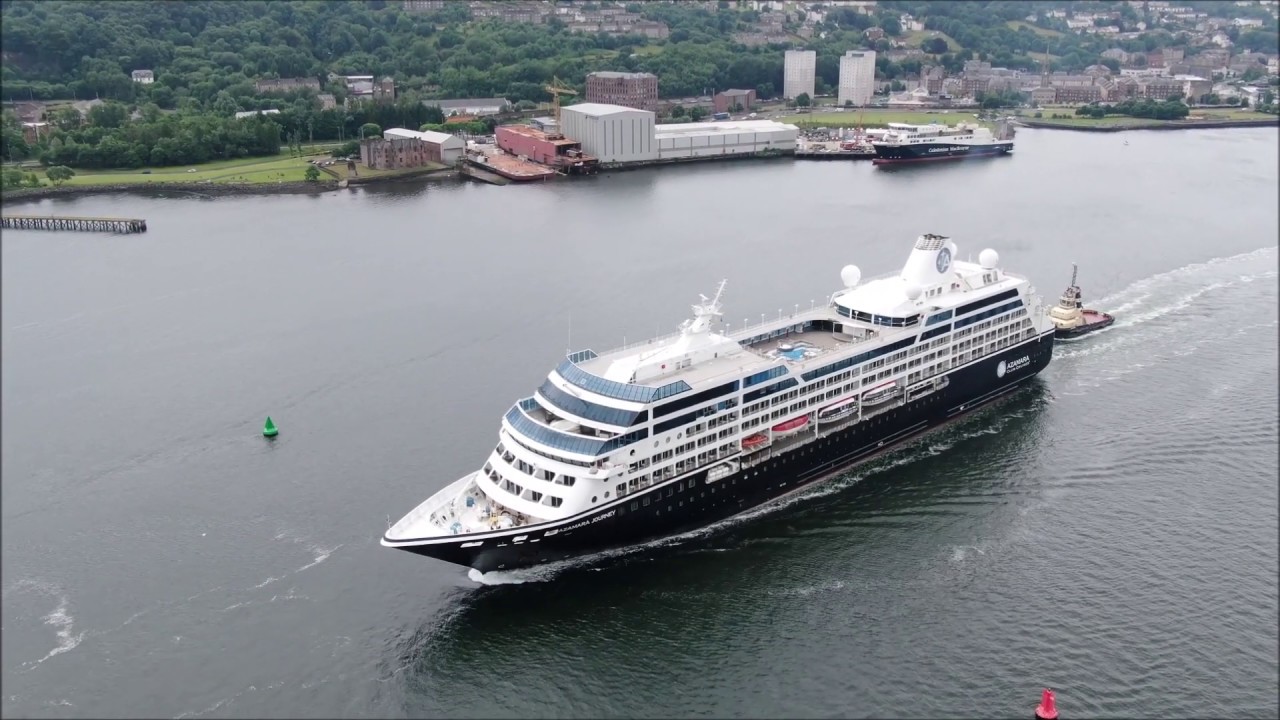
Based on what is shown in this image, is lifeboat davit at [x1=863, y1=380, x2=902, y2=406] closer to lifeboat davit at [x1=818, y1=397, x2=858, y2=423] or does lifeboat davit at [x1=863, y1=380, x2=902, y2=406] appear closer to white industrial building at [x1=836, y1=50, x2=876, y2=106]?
lifeboat davit at [x1=818, y1=397, x2=858, y2=423]

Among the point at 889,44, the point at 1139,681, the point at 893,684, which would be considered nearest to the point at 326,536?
the point at 893,684

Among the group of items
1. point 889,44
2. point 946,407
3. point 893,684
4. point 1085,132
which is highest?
point 889,44

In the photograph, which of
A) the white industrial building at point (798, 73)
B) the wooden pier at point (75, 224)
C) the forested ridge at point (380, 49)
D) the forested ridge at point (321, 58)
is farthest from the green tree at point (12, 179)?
the white industrial building at point (798, 73)

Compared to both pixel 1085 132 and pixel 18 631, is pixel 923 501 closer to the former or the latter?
pixel 18 631

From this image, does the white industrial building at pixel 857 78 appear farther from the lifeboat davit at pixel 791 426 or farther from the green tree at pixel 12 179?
the lifeboat davit at pixel 791 426

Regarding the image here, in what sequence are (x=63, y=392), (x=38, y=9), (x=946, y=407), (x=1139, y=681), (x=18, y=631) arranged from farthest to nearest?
(x=38, y=9) < (x=63, y=392) < (x=946, y=407) < (x=18, y=631) < (x=1139, y=681)

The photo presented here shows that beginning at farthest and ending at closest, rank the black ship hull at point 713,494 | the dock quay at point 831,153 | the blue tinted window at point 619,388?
the dock quay at point 831,153 → the blue tinted window at point 619,388 → the black ship hull at point 713,494
